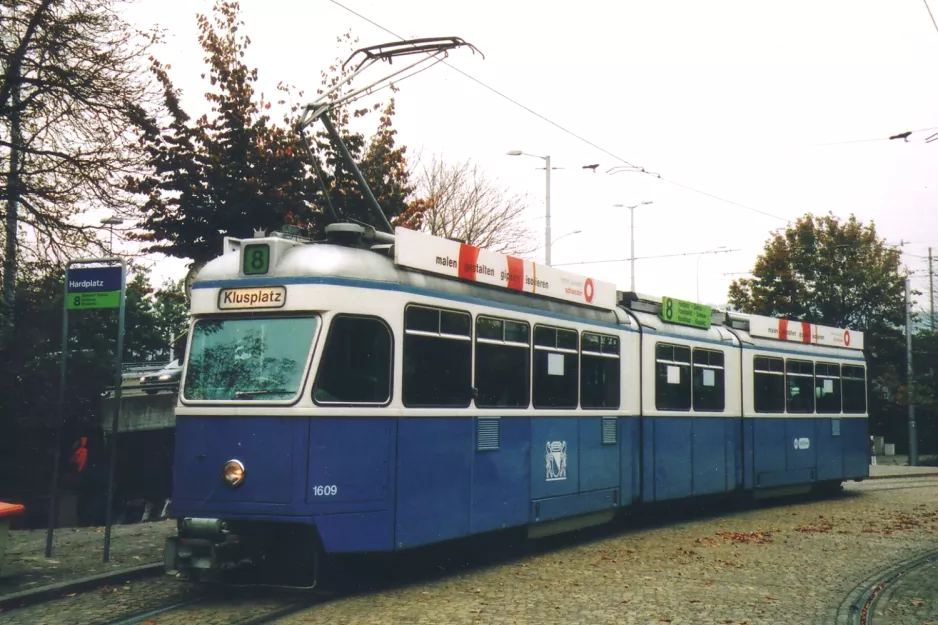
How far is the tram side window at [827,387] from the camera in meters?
20.7

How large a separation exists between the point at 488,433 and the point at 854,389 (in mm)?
13142

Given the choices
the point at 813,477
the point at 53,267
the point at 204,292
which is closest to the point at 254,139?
the point at 53,267

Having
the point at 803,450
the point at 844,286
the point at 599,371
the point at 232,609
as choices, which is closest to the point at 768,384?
the point at 803,450

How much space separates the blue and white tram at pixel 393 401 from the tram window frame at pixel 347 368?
18 mm

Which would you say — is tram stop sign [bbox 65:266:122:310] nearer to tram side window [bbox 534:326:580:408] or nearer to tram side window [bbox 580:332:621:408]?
tram side window [bbox 534:326:580:408]

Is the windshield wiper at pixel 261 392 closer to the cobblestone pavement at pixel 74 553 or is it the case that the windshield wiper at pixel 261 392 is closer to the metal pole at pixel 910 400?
the cobblestone pavement at pixel 74 553

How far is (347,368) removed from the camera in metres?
9.54

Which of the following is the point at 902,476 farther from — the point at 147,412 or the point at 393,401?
the point at 393,401

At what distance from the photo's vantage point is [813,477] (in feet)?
66.6

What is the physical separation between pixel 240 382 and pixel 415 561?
132 inches

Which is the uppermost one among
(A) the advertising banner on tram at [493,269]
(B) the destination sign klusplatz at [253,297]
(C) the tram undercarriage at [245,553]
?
(A) the advertising banner on tram at [493,269]

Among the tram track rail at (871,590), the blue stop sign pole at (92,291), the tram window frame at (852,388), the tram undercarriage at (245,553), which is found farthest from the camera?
the tram window frame at (852,388)

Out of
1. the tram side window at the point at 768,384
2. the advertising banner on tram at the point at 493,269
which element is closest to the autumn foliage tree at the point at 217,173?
the advertising banner on tram at the point at 493,269

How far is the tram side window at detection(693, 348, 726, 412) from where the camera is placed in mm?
16938
